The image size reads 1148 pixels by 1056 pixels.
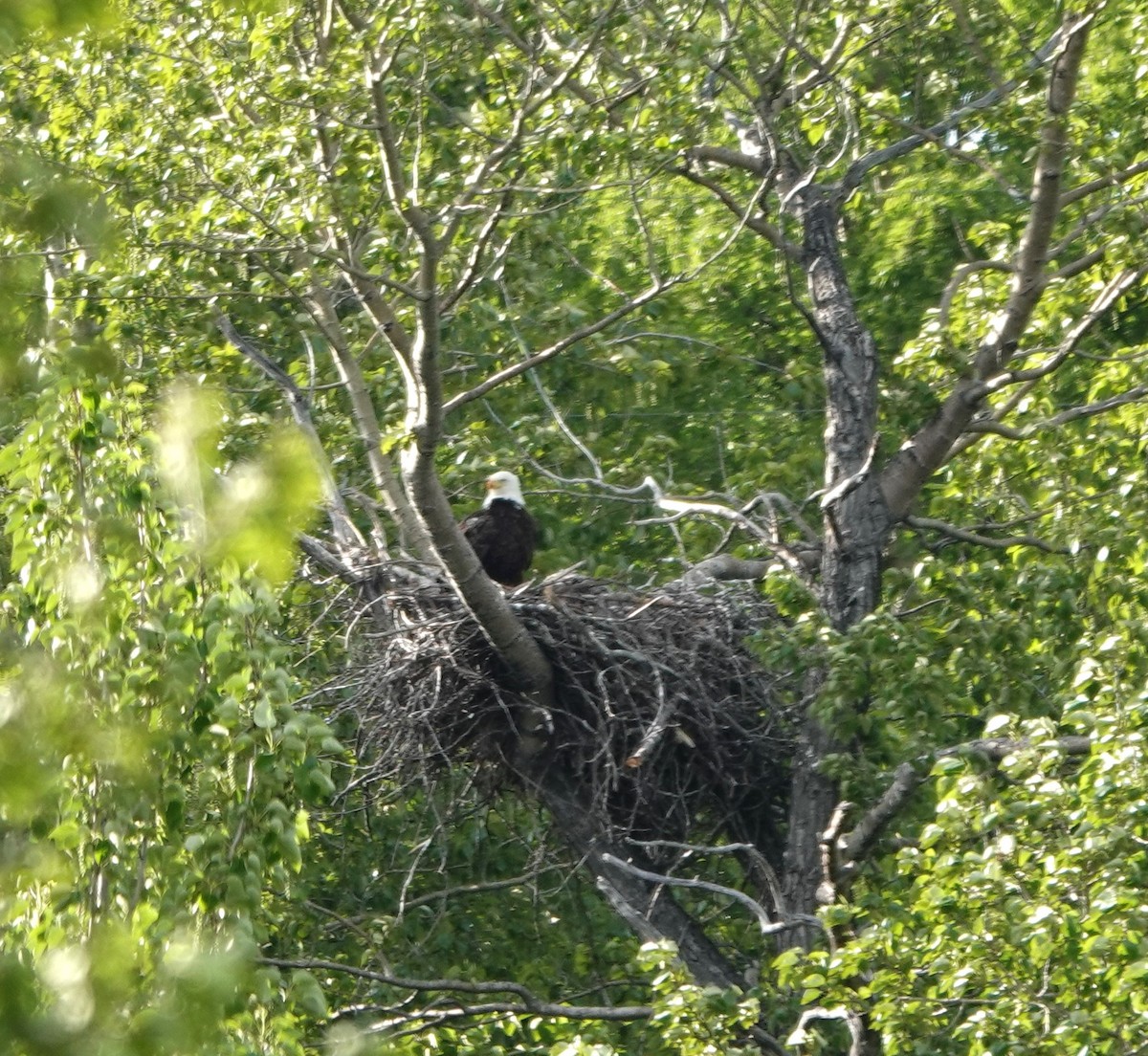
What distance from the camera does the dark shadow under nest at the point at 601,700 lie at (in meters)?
8.01

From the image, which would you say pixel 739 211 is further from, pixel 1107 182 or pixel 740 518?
pixel 1107 182

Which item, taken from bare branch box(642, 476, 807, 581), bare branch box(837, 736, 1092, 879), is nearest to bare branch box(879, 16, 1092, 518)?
bare branch box(642, 476, 807, 581)

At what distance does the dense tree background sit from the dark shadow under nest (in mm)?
180

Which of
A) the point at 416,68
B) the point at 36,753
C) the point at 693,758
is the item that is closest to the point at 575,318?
the point at 416,68

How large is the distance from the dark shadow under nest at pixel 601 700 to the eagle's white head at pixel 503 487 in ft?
3.84

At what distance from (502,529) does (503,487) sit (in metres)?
0.21

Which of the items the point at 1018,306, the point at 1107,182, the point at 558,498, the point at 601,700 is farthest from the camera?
the point at 558,498

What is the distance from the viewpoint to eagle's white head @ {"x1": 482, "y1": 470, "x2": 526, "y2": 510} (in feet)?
31.6

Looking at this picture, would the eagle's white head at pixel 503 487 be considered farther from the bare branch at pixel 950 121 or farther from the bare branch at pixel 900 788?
the bare branch at pixel 900 788

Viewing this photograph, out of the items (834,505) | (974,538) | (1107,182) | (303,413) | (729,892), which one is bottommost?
(729,892)

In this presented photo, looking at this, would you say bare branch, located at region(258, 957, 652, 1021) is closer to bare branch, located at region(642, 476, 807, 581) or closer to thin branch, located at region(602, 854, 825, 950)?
thin branch, located at region(602, 854, 825, 950)

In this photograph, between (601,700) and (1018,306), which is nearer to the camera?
(601,700)

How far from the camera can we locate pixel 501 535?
9758mm

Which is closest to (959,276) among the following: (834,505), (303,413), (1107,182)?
(1107,182)
